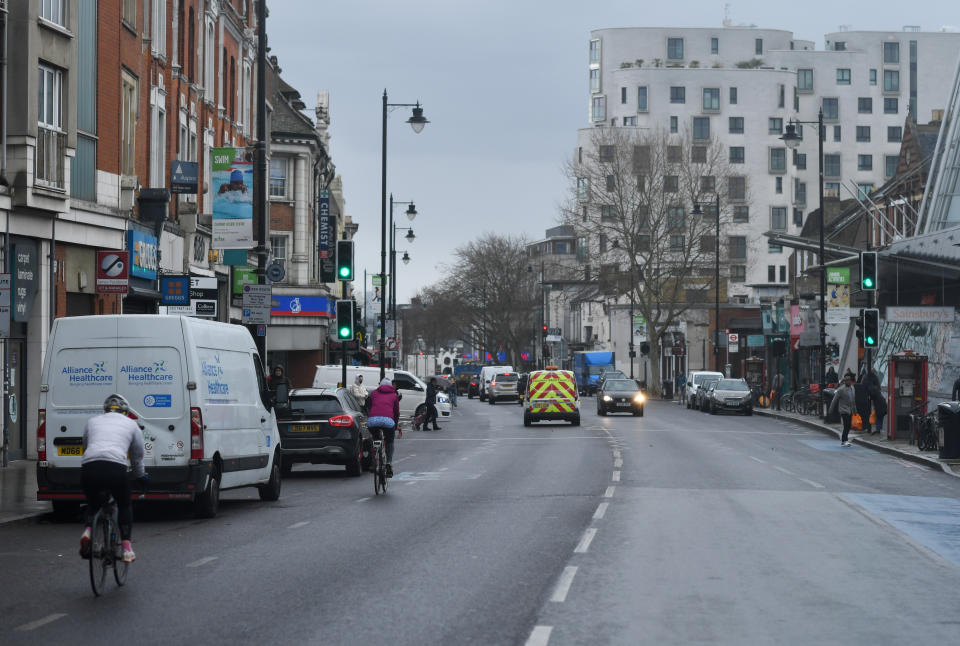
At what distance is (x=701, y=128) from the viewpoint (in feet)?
427

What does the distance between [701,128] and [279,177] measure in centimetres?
7638

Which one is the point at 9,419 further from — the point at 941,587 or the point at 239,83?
the point at 239,83

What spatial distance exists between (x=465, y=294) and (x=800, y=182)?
3279 cm

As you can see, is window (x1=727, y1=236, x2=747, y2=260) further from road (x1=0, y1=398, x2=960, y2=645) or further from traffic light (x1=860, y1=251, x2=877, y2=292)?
road (x1=0, y1=398, x2=960, y2=645)

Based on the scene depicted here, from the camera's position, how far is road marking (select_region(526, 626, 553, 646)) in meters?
8.72

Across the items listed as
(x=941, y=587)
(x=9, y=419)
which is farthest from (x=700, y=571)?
(x=9, y=419)

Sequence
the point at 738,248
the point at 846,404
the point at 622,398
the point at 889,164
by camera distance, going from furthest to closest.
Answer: the point at 889,164 → the point at 738,248 → the point at 622,398 → the point at 846,404

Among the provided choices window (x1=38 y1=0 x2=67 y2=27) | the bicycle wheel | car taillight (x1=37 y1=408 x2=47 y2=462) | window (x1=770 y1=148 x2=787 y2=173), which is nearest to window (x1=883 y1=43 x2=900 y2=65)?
window (x1=770 y1=148 x2=787 y2=173)

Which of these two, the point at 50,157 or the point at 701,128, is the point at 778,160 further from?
the point at 50,157

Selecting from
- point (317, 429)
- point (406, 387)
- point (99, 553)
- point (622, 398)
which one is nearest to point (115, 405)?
point (99, 553)

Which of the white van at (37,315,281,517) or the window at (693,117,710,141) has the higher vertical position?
the window at (693,117,710,141)

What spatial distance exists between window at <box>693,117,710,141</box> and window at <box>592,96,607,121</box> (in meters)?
9.13

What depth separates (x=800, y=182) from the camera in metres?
129

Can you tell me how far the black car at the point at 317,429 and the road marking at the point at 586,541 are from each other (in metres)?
9.89
